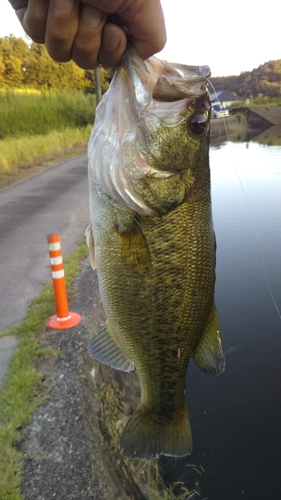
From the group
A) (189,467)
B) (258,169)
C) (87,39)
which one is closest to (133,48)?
(87,39)

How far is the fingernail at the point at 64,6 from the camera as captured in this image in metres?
1.19

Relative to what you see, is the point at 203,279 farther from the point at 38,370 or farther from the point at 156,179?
the point at 38,370

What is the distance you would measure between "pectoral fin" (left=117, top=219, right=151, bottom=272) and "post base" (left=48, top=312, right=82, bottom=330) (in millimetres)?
2668

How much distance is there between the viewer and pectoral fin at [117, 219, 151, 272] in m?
1.66

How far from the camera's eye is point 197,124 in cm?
169

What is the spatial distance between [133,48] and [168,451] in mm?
1559

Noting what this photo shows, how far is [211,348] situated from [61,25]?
4.34 ft

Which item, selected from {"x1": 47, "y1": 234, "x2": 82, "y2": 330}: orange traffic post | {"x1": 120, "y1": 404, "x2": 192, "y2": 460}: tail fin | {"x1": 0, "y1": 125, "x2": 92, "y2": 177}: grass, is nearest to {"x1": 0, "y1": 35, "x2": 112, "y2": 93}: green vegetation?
{"x1": 0, "y1": 125, "x2": 92, "y2": 177}: grass

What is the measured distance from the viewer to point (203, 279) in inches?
68.9

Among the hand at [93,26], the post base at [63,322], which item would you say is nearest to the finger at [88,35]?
the hand at [93,26]

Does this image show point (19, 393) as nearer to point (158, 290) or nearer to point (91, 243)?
point (91, 243)

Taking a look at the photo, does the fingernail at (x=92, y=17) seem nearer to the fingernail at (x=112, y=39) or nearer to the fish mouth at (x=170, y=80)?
the fingernail at (x=112, y=39)

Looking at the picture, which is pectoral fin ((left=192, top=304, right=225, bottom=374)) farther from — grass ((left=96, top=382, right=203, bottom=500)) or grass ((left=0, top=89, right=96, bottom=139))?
grass ((left=0, top=89, right=96, bottom=139))

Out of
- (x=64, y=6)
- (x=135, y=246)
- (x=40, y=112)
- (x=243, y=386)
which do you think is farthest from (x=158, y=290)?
(x=40, y=112)
